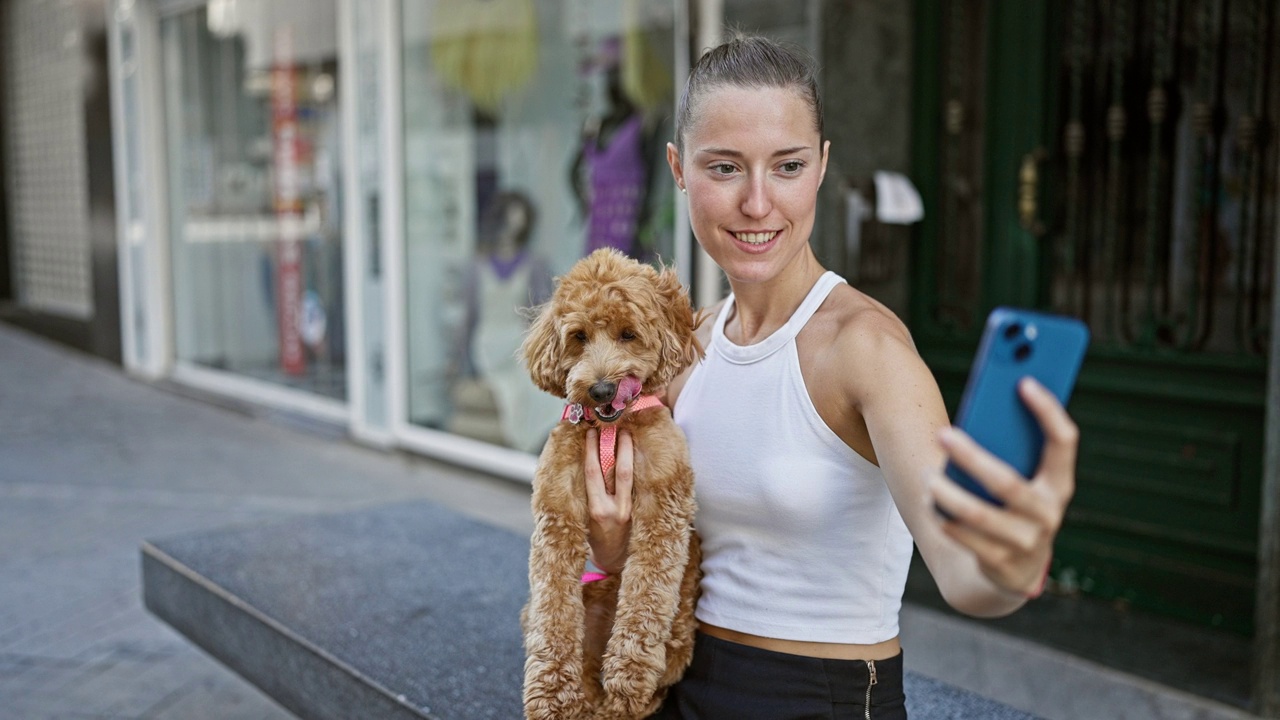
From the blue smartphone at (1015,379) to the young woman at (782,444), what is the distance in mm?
386

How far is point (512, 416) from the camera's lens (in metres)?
6.78

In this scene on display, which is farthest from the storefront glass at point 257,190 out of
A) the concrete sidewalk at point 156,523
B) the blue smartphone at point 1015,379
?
the blue smartphone at point 1015,379

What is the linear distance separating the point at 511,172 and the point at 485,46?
0.81m

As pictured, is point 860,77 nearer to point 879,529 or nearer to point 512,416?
point 512,416

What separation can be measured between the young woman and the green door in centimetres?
321

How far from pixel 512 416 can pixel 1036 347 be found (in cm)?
580

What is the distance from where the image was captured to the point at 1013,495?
1.05 metres

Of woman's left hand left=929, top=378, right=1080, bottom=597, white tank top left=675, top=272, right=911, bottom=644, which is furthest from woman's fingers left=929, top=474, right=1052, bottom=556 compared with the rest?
white tank top left=675, top=272, right=911, bottom=644

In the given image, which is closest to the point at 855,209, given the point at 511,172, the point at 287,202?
the point at 511,172

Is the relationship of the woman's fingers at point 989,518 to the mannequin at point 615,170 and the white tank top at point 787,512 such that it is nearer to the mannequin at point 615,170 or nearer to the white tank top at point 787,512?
the white tank top at point 787,512

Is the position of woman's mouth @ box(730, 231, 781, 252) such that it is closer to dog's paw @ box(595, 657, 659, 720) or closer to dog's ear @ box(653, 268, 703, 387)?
dog's ear @ box(653, 268, 703, 387)

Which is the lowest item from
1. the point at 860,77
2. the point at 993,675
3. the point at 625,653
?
the point at 993,675

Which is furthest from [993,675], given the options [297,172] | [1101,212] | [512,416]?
[297,172]

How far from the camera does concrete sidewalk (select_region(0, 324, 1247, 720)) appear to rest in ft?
12.6
